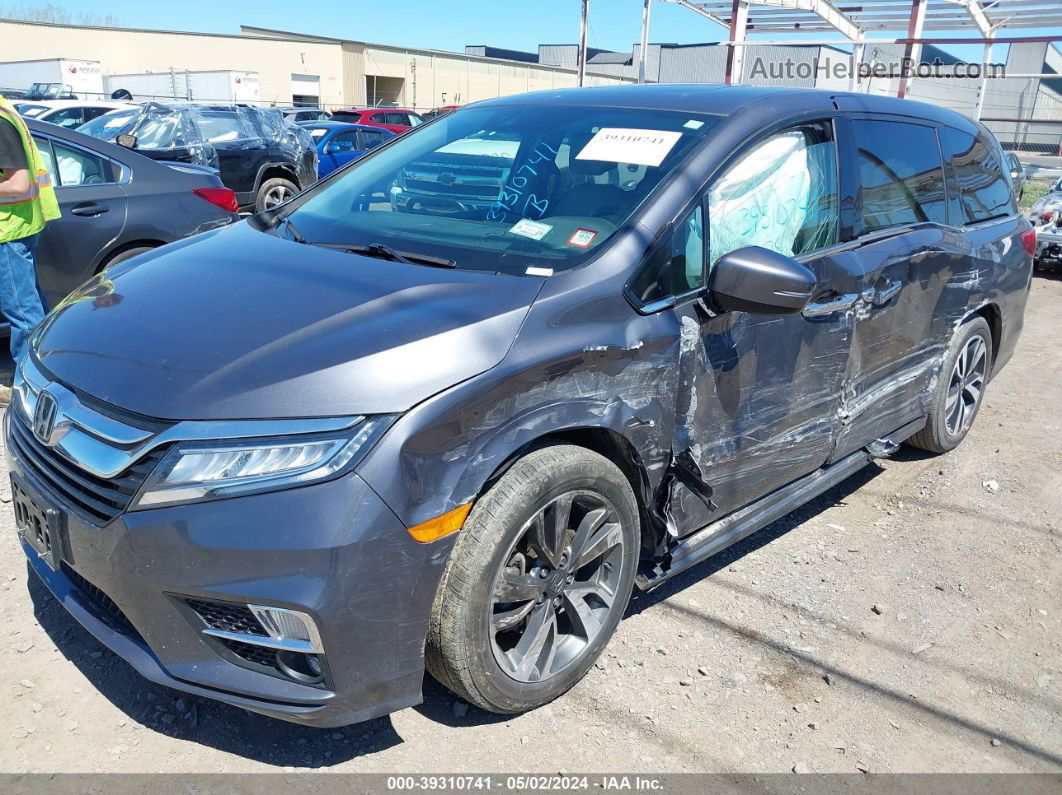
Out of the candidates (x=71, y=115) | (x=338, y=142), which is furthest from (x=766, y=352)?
(x=71, y=115)

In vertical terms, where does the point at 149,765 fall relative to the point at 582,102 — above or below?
below

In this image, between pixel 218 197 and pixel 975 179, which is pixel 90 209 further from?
pixel 975 179

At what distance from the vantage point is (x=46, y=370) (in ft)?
8.03

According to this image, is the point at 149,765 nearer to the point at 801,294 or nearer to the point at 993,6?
the point at 801,294

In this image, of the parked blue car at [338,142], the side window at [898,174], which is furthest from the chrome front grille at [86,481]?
the parked blue car at [338,142]

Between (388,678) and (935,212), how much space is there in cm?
340

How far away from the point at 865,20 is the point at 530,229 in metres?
22.7

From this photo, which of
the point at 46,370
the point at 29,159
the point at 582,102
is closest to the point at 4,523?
the point at 46,370

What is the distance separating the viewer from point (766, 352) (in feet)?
9.91

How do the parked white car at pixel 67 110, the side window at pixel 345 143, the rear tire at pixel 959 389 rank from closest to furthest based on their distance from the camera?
the rear tire at pixel 959 389, the side window at pixel 345 143, the parked white car at pixel 67 110

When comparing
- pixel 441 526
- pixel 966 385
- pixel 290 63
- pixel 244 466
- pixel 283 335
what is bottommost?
pixel 966 385

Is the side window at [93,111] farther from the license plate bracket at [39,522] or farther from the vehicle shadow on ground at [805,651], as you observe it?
the vehicle shadow on ground at [805,651]

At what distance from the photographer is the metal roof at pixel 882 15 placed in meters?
19.1

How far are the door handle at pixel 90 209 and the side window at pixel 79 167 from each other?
20 cm
